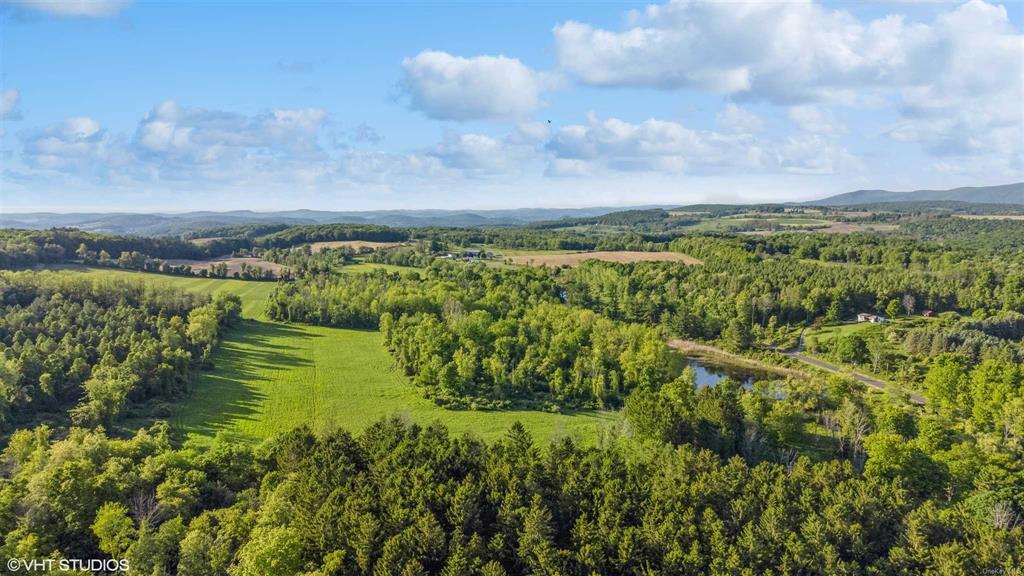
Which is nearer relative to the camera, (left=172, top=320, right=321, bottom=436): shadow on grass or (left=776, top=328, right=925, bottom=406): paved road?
(left=172, top=320, right=321, bottom=436): shadow on grass

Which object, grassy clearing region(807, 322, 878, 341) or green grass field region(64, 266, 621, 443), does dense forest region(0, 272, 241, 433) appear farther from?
grassy clearing region(807, 322, 878, 341)

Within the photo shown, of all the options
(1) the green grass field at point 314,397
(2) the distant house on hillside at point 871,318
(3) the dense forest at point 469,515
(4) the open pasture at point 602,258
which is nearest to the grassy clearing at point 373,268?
(4) the open pasture at point 602,258

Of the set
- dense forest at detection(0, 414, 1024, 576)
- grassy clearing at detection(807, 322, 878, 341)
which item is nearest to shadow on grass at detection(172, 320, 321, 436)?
dense forest at detection(0, 414, 1024, 576)

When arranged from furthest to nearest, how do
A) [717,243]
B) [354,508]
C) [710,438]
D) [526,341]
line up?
[717,243], [526,341], [710,438], [354,508]

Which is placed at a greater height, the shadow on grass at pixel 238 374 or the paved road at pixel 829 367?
the shadow on grass at pixel 238 374

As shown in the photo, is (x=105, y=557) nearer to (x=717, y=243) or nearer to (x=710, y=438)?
(x=710, y=438)

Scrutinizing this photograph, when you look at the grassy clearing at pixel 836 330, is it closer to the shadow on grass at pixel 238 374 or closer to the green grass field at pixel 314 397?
the green grass field at pixel 314 397

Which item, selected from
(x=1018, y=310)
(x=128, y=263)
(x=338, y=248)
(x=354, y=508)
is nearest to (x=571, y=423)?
(x=354, y=508)
